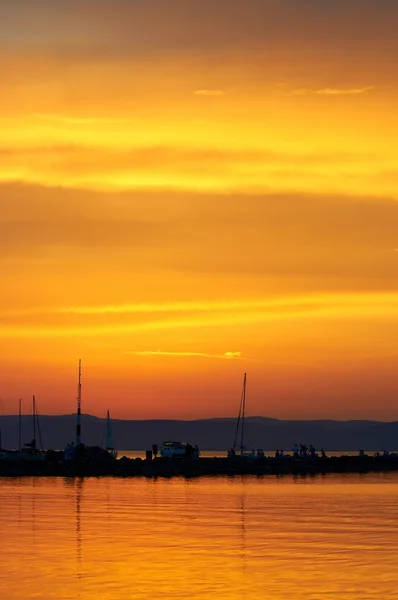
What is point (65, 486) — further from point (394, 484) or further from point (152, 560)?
point (152, 560)

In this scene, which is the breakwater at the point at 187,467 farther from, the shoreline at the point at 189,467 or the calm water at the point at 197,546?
the calm water at the point at 197,546

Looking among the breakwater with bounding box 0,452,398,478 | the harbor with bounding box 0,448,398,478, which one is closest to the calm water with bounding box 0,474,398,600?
the breakwater with bounding box 0,452,398,478

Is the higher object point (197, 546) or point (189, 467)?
point (189, 467)

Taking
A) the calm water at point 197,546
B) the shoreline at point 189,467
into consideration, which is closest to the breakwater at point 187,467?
the shoreline at point 189,467

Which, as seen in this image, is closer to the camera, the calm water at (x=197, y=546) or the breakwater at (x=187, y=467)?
the calm water at (x=197, y=546)

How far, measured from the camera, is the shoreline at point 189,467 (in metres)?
116

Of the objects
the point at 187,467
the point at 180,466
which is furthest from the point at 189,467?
the point at 180,466

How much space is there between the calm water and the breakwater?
34.5 m

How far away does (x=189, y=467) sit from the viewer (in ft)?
412

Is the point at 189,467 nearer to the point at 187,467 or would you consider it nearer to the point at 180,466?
the point at 187,467

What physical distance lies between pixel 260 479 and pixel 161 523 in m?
54.7

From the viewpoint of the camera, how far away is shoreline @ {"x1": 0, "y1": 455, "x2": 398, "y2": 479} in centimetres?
11644

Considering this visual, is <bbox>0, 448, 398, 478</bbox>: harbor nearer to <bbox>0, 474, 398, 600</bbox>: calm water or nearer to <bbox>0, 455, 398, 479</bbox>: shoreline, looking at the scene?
<bbox>0, 455, 398, 479</bbox>: shoreline

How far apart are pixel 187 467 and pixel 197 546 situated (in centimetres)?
7887
